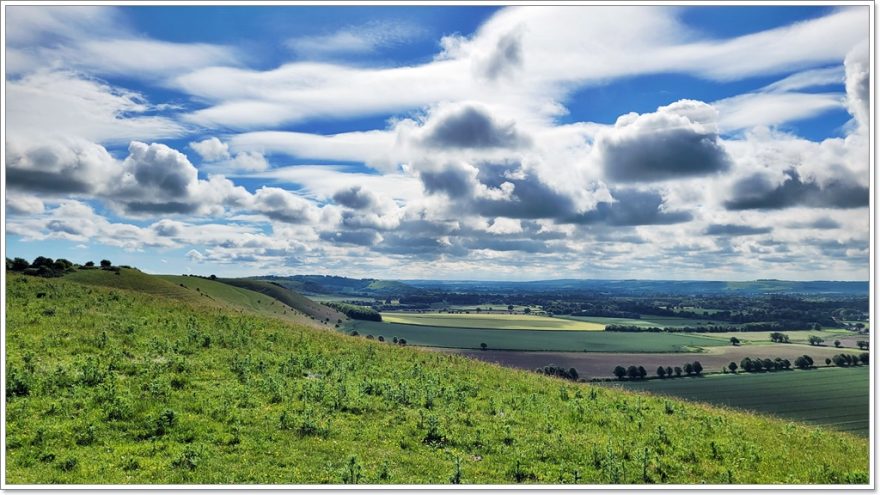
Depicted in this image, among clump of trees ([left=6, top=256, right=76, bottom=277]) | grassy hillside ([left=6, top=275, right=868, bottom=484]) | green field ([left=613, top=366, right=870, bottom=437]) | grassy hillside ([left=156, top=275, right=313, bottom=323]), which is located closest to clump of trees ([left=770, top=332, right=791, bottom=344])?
green field ([left=613, top=366, right=870, bottom=437])

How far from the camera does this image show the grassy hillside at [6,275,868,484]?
15656mm

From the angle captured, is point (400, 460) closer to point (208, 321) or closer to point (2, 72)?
point (2, 72)

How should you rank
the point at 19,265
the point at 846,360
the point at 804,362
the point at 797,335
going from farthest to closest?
1. the point at 797,335
2. the point at 804,362
3. the point at 846,360
4. the point at 19,265

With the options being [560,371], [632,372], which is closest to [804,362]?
[632,372]

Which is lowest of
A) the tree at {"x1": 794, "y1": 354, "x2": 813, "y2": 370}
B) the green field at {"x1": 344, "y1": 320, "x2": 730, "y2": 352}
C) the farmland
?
the green field at {"x1": 344, "y1": 320, "x2": 730, "y2": 352}

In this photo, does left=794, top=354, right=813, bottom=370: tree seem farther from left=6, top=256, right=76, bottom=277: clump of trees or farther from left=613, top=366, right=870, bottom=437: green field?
left=6, top=256, right=76, bottom=277: clump of trees

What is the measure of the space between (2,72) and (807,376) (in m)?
119

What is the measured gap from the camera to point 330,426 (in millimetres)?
19031

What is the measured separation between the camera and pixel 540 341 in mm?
162625

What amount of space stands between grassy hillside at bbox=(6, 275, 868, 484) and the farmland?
78488mm

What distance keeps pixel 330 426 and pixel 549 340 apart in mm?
153725

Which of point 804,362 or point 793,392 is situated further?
point 804,362

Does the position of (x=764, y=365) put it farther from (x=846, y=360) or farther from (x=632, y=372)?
(x=632, y=372)

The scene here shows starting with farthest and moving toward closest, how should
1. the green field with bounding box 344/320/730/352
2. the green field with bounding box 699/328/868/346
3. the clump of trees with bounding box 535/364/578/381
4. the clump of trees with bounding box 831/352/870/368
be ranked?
the green field with bounding box 344/320/730/352 < the green field with bounding box 699/328/868/346 < the clump of trees with bounding box 831/352/870/368 < the clump of trees with bounding box 535/364/578/381
